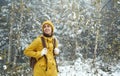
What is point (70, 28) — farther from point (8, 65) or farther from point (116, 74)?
point (8, 65)

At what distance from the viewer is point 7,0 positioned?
20.7 m

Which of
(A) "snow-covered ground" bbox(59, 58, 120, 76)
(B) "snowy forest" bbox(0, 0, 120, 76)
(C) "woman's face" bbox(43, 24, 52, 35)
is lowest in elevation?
(A) "snow-covered ground" bbox(59, 58, 120, 76)

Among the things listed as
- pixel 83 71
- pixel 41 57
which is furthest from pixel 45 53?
pixel 83 71

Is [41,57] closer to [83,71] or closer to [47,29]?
[47,29]

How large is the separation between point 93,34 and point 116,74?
6.40 m

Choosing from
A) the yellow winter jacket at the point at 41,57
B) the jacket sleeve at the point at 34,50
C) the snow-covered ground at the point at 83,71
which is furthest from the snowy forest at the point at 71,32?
the jacket sleeve at the point at 34,50

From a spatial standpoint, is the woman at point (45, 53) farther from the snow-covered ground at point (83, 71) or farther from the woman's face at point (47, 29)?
the snow-covered ground at point (83, 71)

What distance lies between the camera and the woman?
6117 millimetres

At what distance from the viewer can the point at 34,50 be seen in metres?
6.23

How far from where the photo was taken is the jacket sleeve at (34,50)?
6.04 meters

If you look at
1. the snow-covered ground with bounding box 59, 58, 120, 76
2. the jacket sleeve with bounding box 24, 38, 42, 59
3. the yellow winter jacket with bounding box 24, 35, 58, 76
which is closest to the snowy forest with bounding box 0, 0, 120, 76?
the snow-covered ground with bounding box 59, 58, 120, 76

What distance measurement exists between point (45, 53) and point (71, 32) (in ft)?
56.3

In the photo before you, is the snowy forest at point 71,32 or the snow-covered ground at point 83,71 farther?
the snowy forest at point 71,32

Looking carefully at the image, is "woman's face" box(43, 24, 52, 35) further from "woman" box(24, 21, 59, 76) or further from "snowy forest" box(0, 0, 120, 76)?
"snowy forest" box(0, 0, 120, 76)
